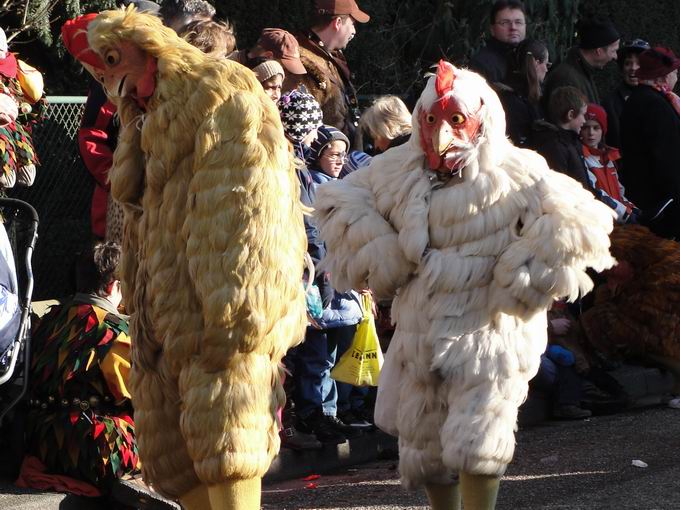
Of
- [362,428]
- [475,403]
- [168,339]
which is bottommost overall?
[362,428]

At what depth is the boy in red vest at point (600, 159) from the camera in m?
9.43

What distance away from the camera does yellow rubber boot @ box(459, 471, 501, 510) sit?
520 cm

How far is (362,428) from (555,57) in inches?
216

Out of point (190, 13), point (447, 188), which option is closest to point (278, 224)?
point (447, 188)

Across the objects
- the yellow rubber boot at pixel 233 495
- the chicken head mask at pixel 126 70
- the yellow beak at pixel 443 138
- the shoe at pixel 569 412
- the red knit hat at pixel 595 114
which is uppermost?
the chicken head mask at pixel 126 70

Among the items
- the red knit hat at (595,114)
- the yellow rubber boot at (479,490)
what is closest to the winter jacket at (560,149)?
the red knit hat at (595,114)

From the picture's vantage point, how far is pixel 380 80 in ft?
36.5

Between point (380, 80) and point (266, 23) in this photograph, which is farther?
point (380, 80)

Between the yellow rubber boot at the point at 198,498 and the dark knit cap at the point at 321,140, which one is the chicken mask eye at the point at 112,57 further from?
the dark knit cap at the point at 321,140

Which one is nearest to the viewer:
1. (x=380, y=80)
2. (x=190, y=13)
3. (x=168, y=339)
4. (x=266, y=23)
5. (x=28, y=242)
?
(x=168, y=339)

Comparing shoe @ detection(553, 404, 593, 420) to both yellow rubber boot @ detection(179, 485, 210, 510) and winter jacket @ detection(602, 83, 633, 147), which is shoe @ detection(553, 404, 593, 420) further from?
yellow rubber boot @ detection(179, 485, 210, 510)

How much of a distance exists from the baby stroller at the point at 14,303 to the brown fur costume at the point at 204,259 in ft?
2.38

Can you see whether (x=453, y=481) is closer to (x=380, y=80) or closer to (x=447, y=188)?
(x=447, y=188)

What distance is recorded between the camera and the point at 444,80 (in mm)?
5328
